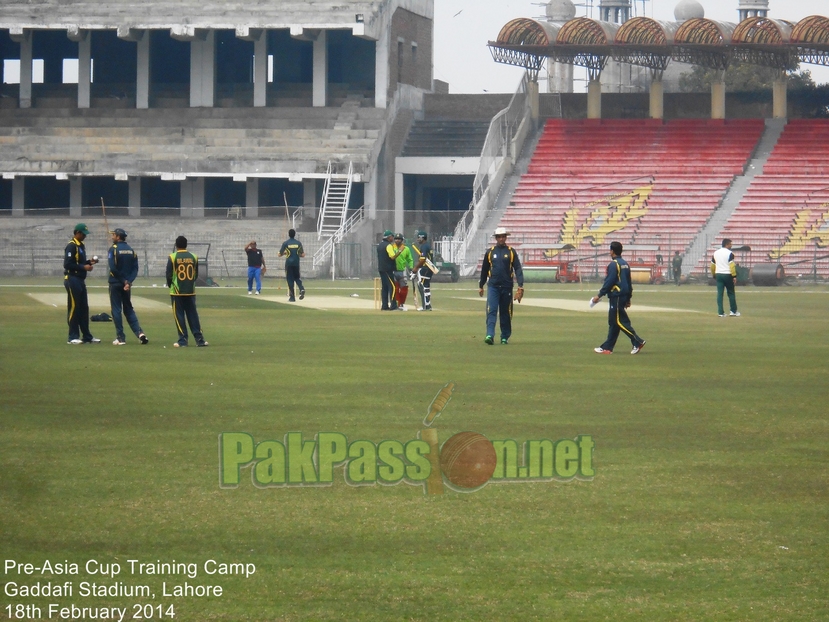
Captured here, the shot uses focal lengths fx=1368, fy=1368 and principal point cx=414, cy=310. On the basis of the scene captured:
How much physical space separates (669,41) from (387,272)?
34071 millimetres

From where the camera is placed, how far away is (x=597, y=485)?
896cm

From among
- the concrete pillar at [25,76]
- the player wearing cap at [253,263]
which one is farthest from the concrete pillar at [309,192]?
the player wearing cap at [253,263]

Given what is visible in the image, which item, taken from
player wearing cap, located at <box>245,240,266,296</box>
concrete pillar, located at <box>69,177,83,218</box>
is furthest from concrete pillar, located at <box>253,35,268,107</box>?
player wearing cap, located at <box>245,240,266,296</box>

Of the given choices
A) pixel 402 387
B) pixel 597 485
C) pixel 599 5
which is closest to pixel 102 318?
pixel 402 387

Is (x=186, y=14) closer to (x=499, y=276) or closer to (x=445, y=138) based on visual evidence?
(x=445, y=138)

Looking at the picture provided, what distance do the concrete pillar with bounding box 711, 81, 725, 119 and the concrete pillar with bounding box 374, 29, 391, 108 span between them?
48.9ft

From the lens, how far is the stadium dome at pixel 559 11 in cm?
8606

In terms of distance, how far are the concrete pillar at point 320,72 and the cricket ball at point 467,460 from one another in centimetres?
5369

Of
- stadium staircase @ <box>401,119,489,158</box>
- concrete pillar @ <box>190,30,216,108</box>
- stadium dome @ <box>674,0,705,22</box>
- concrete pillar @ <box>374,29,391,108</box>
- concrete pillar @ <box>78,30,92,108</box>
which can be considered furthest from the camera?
stadium dome @ <box>674,0,705,22</box>

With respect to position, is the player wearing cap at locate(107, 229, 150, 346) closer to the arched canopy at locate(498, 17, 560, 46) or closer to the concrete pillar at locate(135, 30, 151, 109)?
the arched canopy at locate(498, 17, 560, 46)

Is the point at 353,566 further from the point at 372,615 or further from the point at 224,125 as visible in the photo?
the point at 224,125

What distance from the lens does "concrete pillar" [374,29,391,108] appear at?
62688 mm

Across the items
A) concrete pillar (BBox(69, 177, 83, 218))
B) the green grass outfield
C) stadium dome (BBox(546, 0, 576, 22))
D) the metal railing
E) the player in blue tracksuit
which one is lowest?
the green grass outfield

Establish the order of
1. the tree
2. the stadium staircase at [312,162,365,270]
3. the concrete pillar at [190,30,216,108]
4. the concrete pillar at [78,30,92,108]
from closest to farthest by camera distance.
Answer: the stadium staircase at [312,162,365,270]
the concrete pillar at [190,30,216,108]
the concrete pillar at [78,30,92,108]
the tree
